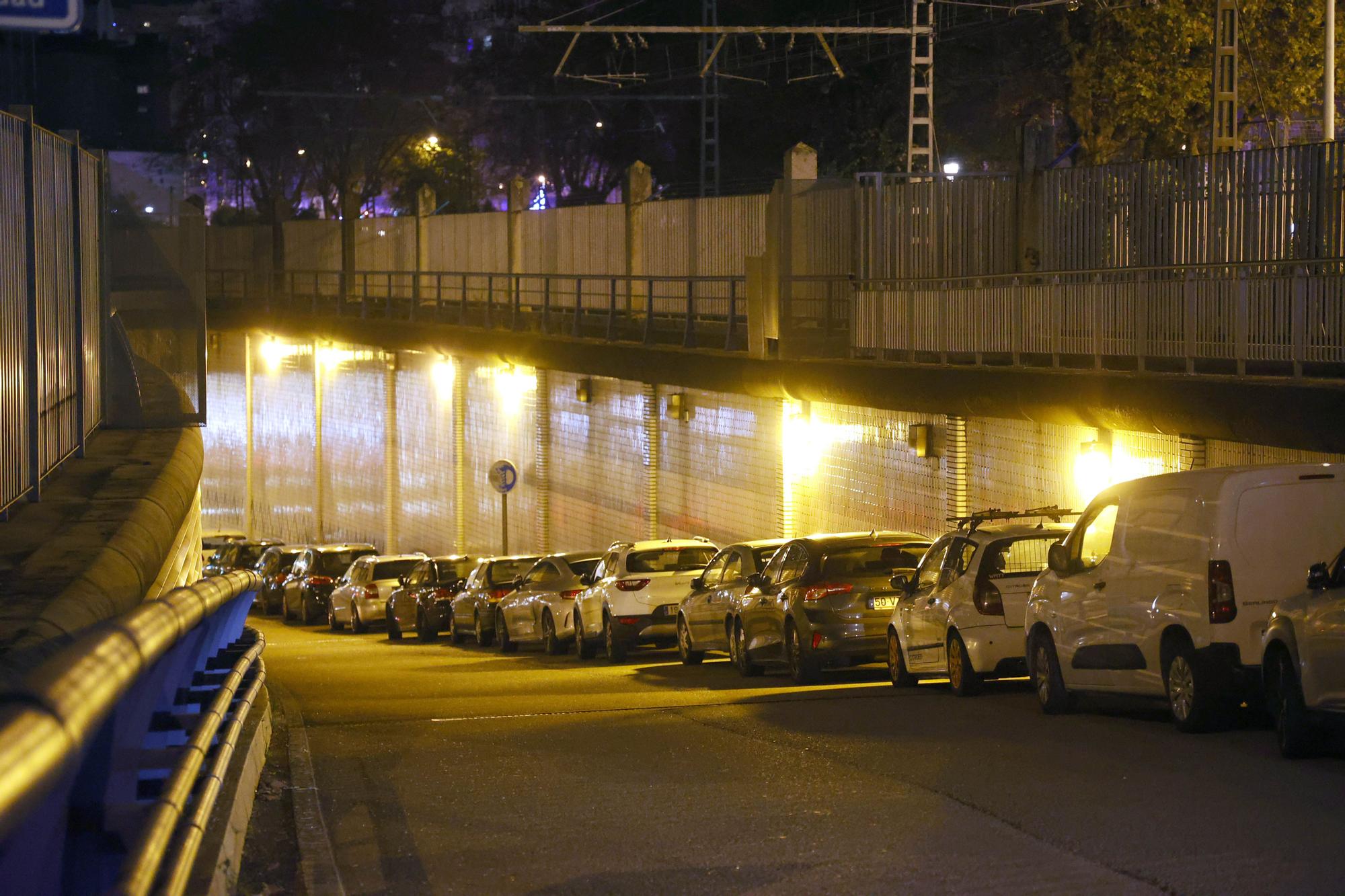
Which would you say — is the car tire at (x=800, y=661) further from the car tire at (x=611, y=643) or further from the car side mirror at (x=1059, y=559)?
the car tire at (x=611, y=643)

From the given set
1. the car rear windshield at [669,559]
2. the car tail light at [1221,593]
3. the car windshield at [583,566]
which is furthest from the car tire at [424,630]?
the car tail light at [1221,593]

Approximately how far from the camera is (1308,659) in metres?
10.2

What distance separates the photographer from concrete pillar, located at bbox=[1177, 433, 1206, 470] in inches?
709

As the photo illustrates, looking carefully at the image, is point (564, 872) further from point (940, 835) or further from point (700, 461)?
point (700, 461)

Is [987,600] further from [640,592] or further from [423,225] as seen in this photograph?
[423,225]

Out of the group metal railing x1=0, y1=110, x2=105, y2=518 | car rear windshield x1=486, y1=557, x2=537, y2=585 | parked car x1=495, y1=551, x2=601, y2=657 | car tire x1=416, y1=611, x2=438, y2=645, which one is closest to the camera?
metal railing x1=0, y1=110, x2=105, y2=518

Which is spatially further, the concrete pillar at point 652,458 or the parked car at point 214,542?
the parked car at point 214,542

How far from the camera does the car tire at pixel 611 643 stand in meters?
23.2

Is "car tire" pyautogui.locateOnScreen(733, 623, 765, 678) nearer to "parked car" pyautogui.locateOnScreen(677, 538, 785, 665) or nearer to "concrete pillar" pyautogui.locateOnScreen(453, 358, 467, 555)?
"parked car" pyautogui.locateOnScreen(677, 538, 785, 665)

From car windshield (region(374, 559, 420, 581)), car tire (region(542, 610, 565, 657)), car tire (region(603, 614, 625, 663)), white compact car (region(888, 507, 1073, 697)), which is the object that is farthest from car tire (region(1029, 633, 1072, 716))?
car windshield (region(374, 559, 420, 581))

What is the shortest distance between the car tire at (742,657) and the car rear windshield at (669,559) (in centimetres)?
370

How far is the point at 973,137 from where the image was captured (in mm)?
50438

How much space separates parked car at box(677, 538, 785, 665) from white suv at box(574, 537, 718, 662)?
132 centimetres

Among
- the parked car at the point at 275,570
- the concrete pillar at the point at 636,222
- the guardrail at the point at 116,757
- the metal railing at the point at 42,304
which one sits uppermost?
the concrete pillar at the point at 636,222
